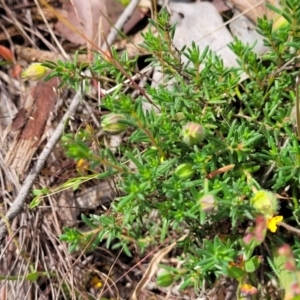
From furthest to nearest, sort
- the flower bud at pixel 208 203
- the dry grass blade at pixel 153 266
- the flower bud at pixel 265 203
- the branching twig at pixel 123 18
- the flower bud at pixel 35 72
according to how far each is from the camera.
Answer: the branching twig at pixel 123 18, the dry grass blade at pixel 153 266, the flower bud at pixel 35 72, the flower bud at pixel 265 203, the flower bud at pixel 208 203

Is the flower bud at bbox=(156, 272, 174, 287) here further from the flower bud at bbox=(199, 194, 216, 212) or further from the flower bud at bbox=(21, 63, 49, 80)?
the flower bud at bbox=(21, 63, 49, 80)

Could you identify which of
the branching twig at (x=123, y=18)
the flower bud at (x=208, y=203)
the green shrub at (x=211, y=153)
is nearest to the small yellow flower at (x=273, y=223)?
the green shrub at (x=211, y=153)

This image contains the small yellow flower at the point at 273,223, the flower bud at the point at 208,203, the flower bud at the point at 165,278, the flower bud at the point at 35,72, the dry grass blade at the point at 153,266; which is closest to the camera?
the flower bud at the point at 208,203

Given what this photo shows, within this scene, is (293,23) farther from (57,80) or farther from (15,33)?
(15,33)

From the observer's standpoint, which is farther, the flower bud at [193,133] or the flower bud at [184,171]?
the flower bud at [184,171]

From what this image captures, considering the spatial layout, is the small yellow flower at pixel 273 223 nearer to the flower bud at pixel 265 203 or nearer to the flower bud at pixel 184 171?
the flower bud at pixel 265 203

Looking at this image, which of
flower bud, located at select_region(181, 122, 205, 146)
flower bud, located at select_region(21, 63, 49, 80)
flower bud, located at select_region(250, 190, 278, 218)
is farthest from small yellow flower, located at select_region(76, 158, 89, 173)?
flower bud, located at select_region(250, 190, 278, 218)

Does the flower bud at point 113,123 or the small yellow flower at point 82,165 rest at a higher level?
the flower bud at point 113,123

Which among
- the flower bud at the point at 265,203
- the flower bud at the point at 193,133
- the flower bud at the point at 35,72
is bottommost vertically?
the flower bud at the point at 265,203
